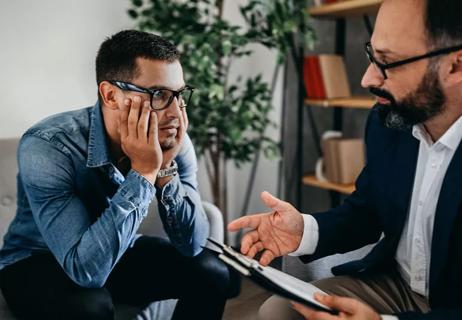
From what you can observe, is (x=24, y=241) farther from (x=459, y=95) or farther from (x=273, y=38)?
(x=273, y=38)

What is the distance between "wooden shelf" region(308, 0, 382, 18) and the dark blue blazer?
1183 millimetres

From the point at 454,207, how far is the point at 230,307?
149 cm

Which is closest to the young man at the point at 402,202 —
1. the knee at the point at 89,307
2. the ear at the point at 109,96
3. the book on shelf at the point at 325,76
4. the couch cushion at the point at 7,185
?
the knee at the point at 89,307

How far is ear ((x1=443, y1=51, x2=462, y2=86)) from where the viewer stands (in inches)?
43.4

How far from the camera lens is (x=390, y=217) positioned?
1.24 m

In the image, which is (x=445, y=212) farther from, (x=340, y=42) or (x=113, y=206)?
(x=340, y=42)

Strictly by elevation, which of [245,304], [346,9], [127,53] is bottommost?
[245,304]

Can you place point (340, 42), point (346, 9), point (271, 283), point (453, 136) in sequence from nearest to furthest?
point (271, 283) < point (453, 136) < point (346, 9) < point (340, 42)

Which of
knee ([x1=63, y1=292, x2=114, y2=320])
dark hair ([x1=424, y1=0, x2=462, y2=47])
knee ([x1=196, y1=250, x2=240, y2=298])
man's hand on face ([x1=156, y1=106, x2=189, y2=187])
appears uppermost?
dark hair ([x1=424, y1=0, x2=462, y2=47])

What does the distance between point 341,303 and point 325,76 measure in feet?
5.95

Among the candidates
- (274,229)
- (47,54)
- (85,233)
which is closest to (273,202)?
(274,229)

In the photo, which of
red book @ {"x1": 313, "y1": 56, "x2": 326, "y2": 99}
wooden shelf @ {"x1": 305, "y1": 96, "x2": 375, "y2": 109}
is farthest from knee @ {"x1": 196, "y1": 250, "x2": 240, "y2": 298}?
red book @ {"x1": 313, "y1": 56, "x2": 326, "y2": 99}

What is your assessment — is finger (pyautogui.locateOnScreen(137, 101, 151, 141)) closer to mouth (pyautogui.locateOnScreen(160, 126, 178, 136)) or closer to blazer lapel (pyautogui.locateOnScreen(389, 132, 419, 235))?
mouth (pyautogui.locateOnScreen(160, 126, 178, 136))

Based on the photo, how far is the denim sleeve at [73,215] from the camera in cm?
122
